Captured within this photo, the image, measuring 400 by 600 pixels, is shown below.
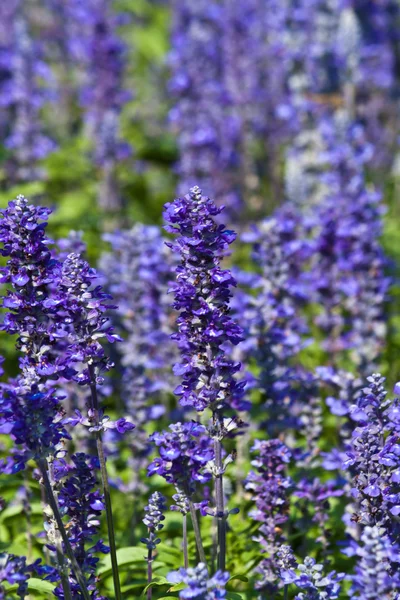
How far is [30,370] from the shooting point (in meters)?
4.48

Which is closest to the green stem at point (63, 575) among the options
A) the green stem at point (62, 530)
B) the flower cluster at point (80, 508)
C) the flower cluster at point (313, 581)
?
the green stem at point (62, 530)

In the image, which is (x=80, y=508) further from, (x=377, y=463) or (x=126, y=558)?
(x=377, y=463)

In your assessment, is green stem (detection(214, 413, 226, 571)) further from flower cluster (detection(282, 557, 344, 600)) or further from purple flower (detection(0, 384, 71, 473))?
purple flower (detection(0, 384, 71, 473))

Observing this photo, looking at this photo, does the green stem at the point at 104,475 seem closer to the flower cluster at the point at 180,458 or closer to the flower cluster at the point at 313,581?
the flower cluster at the point at 180,458

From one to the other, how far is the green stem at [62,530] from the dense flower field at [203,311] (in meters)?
0.02

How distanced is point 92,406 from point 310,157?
805 cm

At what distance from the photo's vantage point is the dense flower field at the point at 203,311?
469 cm

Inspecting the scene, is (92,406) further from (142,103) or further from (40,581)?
(142,103)

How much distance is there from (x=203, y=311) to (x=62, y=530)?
1329mm

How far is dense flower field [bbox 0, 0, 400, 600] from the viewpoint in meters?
4.69

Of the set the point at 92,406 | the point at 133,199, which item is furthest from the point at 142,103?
the point at 92,406

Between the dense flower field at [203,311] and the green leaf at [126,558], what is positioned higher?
the dense flower field at [203,311]

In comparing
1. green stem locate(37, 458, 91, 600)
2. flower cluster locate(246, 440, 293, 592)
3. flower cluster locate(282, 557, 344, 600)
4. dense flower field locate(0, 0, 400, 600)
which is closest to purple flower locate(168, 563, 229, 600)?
dense flower field locate(0, 0, 400, 600)

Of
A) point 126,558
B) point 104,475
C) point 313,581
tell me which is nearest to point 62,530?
point 104,475
